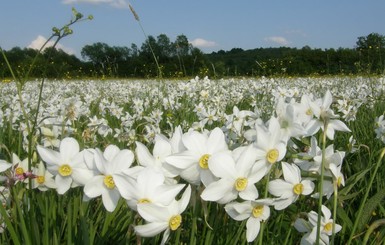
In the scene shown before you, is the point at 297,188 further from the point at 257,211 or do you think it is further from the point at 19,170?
the point at 19,170

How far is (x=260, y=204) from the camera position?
4.08ft

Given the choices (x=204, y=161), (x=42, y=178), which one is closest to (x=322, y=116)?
(x=204, y=161)

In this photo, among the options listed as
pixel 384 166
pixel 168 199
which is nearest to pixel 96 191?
pixel 168 199

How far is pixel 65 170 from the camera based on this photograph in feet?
4.23

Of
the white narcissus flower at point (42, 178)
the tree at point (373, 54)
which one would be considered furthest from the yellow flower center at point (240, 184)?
the tree at point (373, 54)

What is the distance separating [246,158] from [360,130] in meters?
3.36

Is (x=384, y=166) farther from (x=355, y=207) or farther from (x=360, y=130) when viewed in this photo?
(x=360, y=130)

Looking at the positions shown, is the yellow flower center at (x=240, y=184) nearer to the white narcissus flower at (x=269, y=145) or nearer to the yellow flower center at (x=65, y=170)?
the white narcissus flower at (x=269, y=145)

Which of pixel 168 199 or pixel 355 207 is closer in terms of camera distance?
pixel 168 199

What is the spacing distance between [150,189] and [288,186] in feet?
1.52

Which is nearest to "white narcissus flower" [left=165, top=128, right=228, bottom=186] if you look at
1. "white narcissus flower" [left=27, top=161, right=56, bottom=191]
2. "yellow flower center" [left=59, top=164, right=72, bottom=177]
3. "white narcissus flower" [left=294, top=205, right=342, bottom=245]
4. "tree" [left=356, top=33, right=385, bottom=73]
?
"yellow flower center" [left=59, top=164, right=72, bottom=177]

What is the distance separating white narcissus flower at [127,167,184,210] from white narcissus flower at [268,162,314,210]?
1.22ft

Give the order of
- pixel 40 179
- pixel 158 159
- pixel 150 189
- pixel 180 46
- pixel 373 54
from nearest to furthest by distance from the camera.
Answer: pixel 150 189 < pixel 158 159 < pixel 40 179 < pixel 180 46 < pixel 373 54

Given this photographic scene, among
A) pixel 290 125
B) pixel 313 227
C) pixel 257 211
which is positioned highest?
pixel 290 125
